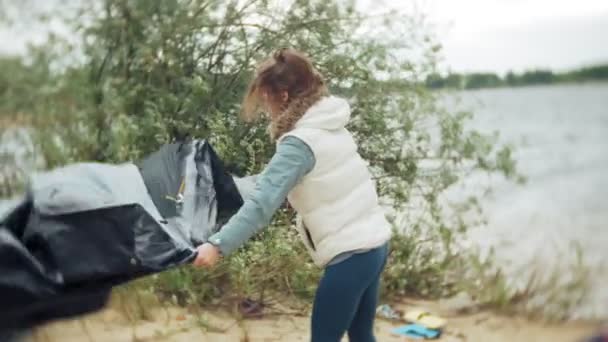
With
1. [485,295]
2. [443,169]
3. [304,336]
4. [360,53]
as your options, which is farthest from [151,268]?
[485,295]

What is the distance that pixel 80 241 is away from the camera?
198 cm

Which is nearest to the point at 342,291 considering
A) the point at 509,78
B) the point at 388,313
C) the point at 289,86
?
the point at 289,86

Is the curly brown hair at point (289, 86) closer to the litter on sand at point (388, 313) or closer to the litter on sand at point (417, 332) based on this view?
the litter on sand at point (417, 332)

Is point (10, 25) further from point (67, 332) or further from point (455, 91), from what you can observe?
point (455, 91)

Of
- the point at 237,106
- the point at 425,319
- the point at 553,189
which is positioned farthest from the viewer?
the point at 553,189

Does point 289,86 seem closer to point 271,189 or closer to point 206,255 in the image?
point 271,189

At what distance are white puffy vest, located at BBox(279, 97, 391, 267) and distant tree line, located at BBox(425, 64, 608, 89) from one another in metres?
2.05

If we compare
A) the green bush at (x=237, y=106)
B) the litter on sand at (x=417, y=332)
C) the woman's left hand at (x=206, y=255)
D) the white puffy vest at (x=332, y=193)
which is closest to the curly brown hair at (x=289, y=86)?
the white puffy vest at (x=332, y=193)

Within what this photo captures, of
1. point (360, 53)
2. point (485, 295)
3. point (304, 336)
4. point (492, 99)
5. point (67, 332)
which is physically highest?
point (360, 53)

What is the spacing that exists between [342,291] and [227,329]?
1633mm

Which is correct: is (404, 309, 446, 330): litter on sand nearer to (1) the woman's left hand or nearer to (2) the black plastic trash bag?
(2) the black plastic trash bag

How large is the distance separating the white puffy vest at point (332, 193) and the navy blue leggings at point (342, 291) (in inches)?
1.7

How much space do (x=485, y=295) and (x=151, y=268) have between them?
2919 mm

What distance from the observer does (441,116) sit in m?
4.25
